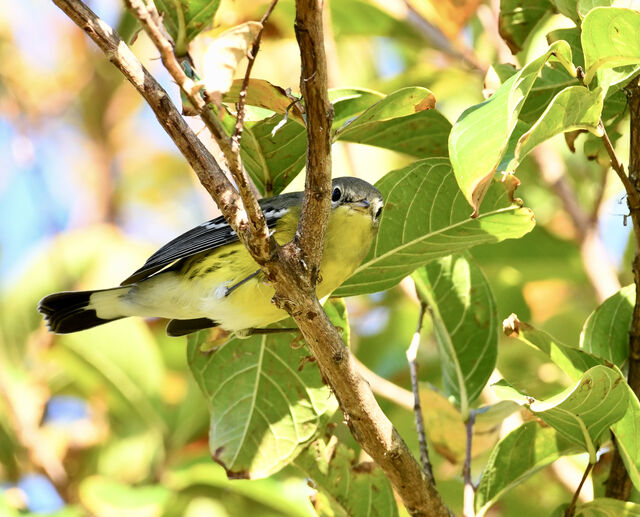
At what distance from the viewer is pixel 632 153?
1970 millimetres

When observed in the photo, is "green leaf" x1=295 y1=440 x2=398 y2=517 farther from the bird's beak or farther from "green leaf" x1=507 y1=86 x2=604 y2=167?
"green leaf" x1=507 y1=86 x2=604 y2=167

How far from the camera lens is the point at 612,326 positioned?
2.22m

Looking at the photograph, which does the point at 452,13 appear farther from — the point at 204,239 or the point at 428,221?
the point at 428,221

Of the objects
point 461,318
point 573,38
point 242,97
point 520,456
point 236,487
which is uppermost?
point 242,97

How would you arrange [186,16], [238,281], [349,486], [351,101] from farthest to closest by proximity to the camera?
[238,281] < [349,486] < [351,101] < [186,16]

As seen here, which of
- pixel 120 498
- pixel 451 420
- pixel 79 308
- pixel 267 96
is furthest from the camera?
pixel 79 308

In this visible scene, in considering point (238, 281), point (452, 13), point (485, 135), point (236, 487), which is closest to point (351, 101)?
point (485, 135)

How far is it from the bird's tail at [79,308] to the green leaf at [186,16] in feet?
6.21

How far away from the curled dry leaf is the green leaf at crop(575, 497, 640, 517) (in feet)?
→ 4.67

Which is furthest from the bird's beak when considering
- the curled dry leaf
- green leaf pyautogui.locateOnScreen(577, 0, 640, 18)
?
the curled dry leaf

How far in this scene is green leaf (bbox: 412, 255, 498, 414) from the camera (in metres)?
2.53

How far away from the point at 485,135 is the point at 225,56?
511mm

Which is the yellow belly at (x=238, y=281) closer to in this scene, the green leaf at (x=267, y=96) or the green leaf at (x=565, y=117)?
the green leaf at (x=267, y=96)

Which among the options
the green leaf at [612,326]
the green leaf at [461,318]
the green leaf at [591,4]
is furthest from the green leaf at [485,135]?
the green leaf at [461,318]
